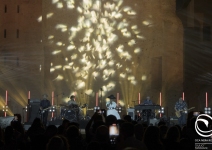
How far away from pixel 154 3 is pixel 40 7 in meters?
5.99

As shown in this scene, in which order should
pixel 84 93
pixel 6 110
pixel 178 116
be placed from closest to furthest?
pixel 178 116, pixel 6 110, pixel 84 93

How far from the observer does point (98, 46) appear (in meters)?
29.8

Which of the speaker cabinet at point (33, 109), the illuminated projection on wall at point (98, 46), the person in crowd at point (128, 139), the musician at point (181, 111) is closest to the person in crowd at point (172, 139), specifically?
the person in crowd at point (128, 139)

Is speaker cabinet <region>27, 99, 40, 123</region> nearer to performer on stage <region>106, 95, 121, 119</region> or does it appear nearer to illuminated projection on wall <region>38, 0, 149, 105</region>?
performer on stage <region>106, 95, 121, 119</region>

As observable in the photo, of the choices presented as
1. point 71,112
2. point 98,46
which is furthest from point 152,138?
point 98,46

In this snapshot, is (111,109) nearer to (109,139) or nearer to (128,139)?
(109,139)

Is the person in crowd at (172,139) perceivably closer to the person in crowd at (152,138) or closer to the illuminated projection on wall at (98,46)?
the person in crowd at (152,138)

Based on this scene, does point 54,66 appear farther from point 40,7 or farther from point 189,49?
point 189,49

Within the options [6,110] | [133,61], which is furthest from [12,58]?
[133,61]

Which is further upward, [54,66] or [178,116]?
[54,66]

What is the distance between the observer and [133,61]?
29.8 m

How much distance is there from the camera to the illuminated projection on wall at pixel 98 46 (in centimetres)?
2973

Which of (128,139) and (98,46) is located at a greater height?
(98,46)

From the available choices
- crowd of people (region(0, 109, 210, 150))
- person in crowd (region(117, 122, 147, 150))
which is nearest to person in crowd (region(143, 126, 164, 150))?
crowd of people (region(0, 109, 210, 150))
